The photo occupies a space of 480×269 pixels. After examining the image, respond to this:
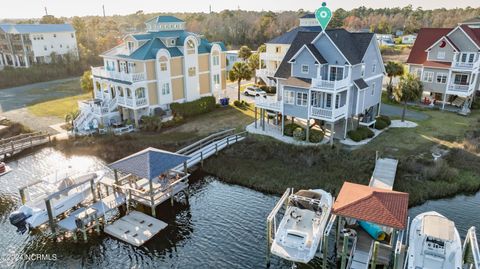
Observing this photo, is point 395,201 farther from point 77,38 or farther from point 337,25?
point 337,25

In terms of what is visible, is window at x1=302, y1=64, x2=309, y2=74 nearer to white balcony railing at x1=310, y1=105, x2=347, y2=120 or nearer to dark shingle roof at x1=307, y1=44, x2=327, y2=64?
dark shingle roof at x1=307, y1=44, x2=327, y2=64

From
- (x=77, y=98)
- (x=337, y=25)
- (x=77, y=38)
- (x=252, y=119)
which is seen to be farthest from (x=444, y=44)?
(x=77, y=38)

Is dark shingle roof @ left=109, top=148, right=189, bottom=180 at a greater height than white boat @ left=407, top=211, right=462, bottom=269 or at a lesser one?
greater

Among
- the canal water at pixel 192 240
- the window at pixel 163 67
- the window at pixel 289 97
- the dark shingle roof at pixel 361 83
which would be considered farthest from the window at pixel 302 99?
the window at pixel 163 67

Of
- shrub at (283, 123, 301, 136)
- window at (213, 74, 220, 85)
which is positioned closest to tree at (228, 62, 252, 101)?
window at (213, 74, 220, 85)

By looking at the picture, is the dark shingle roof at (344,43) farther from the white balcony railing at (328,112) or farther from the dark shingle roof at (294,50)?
the white balcony railing at (328,112)
